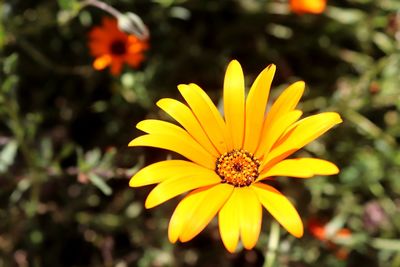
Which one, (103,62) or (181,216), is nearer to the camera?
(181,216)

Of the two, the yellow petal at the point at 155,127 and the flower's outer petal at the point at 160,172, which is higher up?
the yellow petal at the point at 155,127

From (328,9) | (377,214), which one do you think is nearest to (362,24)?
(328,9)

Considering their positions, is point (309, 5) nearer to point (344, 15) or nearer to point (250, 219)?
point (344, 15)

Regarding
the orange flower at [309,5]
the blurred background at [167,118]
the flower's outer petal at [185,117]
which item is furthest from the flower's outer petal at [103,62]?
the orange flower at [309,5]

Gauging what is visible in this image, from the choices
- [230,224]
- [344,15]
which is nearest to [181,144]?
[230,224]

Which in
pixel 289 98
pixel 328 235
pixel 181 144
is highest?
pixel 289 98

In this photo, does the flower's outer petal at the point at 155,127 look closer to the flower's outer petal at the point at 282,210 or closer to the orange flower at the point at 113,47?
the flower's outer petal at the point at 282,210

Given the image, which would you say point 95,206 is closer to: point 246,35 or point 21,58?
point 21,58
